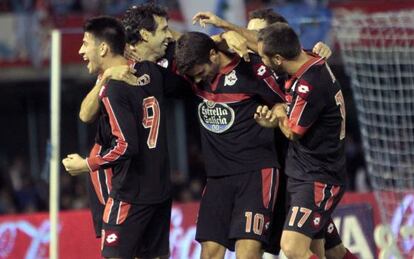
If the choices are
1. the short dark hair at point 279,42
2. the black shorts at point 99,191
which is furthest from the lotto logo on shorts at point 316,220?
the black shorts at point 99,191

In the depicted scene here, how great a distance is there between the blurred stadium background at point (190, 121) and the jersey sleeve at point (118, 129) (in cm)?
129

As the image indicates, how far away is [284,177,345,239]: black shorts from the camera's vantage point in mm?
8133

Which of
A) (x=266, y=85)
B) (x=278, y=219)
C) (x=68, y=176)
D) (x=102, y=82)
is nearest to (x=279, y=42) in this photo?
(x=266, y=85)

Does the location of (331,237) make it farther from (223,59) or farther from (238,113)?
(223,59)

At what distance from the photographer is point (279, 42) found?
26.0 feet

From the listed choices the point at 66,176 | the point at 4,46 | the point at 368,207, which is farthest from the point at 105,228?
the point at 4,46

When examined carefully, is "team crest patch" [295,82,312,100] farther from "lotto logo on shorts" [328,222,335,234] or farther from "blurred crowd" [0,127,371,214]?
"blurred crowd" [0,127,371,214]

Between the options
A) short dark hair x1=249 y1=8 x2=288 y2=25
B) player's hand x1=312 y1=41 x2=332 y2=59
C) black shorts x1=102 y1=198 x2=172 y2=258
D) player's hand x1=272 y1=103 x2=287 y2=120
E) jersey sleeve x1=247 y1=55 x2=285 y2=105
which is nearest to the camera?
player's hand x1=272 y1=103 x2=287 y2=120

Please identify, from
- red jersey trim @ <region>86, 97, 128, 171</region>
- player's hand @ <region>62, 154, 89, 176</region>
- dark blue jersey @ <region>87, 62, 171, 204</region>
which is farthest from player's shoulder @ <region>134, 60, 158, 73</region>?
player's hand @ <region>62, 154, 89, 176</region>

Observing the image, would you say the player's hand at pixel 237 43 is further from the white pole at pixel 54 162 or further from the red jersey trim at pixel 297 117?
the white pole at pixel 54 162

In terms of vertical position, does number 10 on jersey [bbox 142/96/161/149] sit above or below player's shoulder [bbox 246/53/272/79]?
below

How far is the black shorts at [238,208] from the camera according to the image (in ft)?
27.4

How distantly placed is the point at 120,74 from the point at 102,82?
14 cm

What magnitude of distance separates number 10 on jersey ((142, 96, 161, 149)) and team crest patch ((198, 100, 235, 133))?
1.25ft
